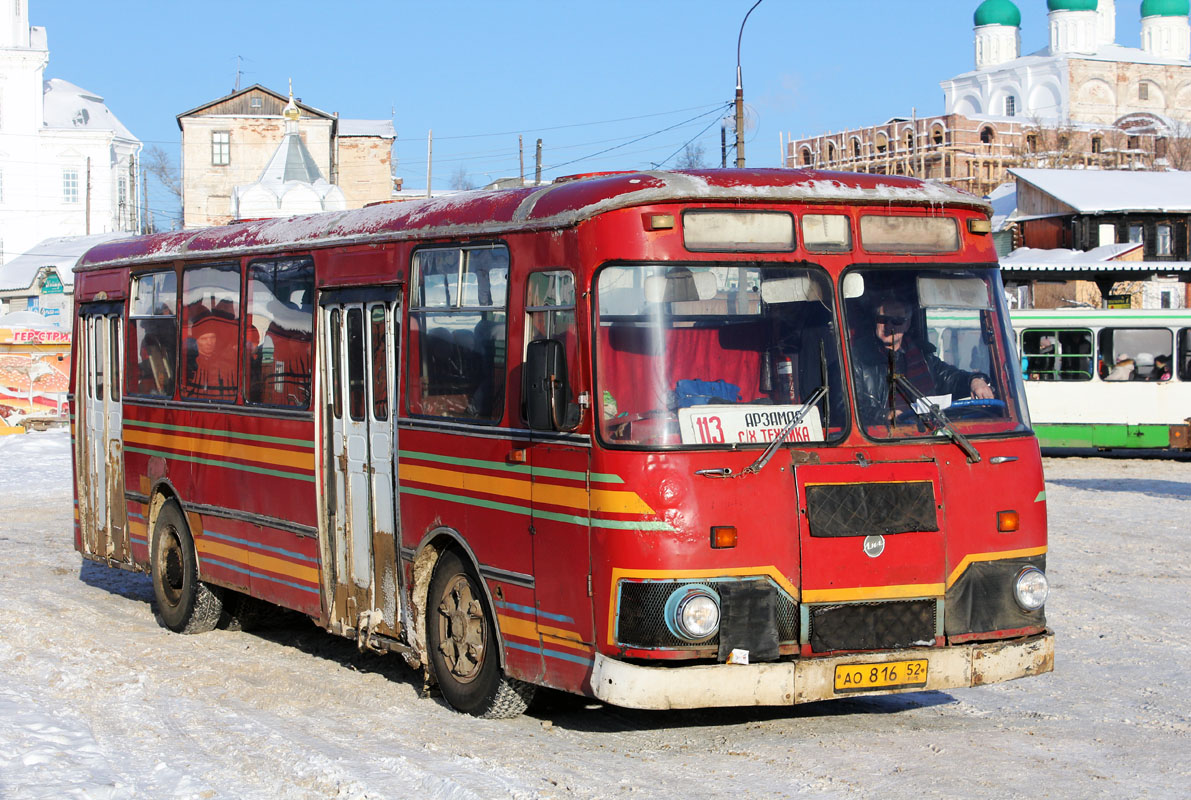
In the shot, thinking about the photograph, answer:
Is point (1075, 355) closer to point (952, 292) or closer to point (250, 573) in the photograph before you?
point (250, 573)

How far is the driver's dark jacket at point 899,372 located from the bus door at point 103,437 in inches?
296

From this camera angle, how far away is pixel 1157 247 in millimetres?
57281

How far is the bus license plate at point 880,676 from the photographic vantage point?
697 cm

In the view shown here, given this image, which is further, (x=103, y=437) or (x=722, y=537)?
(x=103, y=437)

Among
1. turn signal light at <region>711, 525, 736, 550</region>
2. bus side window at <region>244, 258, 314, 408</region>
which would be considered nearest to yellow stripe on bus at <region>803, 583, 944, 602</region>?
turn signal light at <region>711, 525, 736, 550</region>

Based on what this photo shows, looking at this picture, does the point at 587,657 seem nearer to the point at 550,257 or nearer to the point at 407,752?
the point at 407,752

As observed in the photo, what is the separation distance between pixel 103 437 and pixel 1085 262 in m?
46.6

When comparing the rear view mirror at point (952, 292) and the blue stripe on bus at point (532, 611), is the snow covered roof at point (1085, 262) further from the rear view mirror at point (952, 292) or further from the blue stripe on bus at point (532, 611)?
the blue stripe on bus at point (532, 611)

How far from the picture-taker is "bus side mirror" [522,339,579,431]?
7.04 m

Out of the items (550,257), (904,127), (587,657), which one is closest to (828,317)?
(550,257)

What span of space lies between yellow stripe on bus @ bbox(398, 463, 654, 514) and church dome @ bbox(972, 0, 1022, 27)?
13301 centimetres

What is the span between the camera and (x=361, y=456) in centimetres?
915

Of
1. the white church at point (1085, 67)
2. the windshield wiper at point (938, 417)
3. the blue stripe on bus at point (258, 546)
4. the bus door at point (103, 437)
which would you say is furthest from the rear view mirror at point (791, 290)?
the white church at point (1085, 67)

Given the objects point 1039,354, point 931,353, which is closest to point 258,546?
point 931,353
